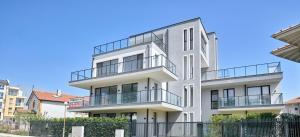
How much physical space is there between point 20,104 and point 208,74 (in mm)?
85235

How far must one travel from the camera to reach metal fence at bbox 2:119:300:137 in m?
16.6

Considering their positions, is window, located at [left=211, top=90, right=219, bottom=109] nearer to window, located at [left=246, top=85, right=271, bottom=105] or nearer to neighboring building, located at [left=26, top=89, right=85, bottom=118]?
window, located at [left=246, top=85, right=271, bottom=105]

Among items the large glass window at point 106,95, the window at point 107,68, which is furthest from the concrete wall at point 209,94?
the window at point 107,68

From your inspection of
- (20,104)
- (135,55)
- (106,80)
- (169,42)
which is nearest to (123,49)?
(135,55)

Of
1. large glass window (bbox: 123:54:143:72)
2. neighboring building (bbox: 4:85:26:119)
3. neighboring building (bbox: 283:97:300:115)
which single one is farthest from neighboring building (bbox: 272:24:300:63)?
neighboring building (bbox: 4:85:26:119)

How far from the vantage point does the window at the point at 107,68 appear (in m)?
30.4

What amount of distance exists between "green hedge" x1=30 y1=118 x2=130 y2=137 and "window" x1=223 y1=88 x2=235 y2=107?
11.6 metres

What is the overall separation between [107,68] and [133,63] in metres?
3.42

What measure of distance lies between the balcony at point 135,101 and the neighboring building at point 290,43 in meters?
14.5

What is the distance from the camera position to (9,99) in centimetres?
9900

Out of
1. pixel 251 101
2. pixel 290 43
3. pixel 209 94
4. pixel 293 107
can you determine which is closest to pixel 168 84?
pixel 209 94

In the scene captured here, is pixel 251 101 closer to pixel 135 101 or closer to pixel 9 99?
pixel 135 101

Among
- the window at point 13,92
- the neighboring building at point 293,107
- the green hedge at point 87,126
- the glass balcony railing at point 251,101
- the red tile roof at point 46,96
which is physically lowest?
the green hedge at point 87,126

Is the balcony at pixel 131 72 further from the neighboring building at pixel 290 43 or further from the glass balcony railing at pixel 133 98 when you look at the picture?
the neighboring building at pixel 290 43
